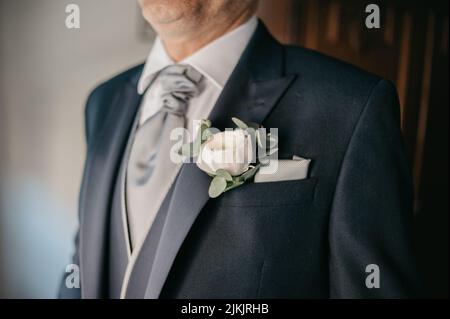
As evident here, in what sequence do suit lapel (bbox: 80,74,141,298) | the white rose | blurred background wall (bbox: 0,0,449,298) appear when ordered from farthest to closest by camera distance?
blurred background wall (bbox: 0,0,449,298)
suit lapel (bbox: 80,74,141,298)
the white rose

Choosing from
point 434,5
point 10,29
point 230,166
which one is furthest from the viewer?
point 434,5

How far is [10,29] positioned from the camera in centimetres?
83

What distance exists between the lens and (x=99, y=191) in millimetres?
721

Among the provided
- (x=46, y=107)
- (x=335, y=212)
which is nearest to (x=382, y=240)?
(x=335, y=212)

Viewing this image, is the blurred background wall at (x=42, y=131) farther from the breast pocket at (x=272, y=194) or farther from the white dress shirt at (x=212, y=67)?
the breast pocket at (x=272, y=194)

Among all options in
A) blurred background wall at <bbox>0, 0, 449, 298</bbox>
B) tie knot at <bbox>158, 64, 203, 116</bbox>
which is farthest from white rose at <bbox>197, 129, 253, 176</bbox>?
blurred background wall at <bbox>0, 0, 449, 298</bbox>

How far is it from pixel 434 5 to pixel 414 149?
0.36m

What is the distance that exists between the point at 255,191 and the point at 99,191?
257mm

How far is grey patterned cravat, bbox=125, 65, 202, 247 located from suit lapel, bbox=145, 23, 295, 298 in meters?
0.04

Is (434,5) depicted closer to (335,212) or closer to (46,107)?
(335,212)

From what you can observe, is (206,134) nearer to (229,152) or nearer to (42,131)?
(229,152)

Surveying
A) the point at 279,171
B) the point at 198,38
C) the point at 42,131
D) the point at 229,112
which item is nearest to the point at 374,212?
the point at 279,171

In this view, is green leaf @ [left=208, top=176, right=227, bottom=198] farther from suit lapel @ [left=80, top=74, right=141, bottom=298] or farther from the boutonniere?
suit lapel @ [left=80, top=74, right=141, bottom=298]

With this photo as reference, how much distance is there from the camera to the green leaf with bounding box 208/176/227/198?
62 cm
